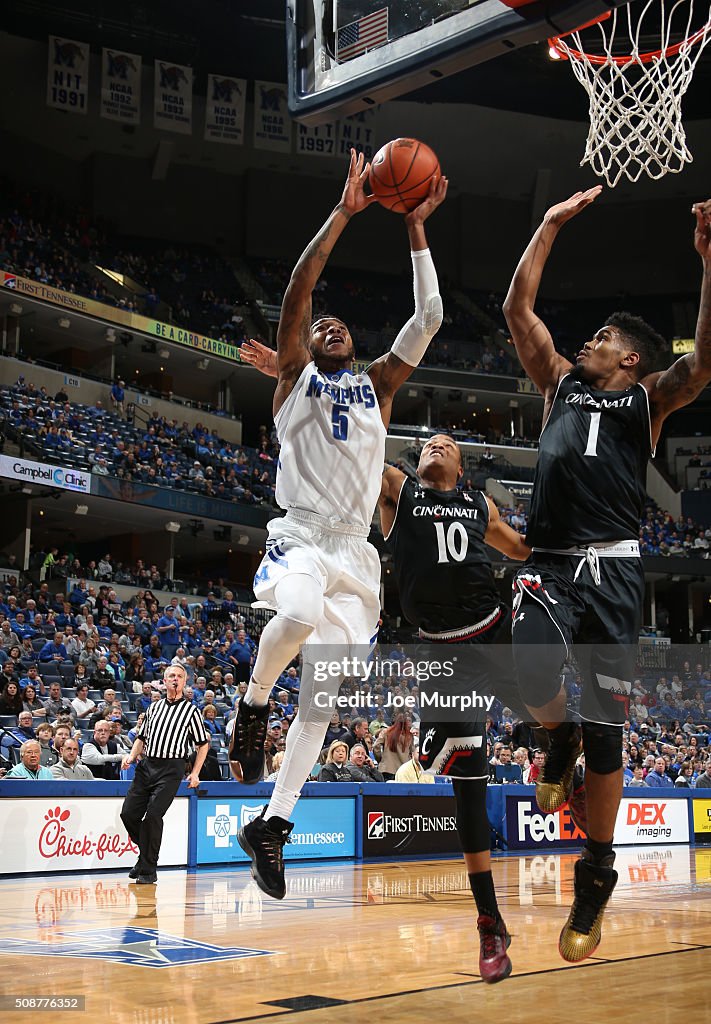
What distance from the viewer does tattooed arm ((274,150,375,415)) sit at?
5164mm

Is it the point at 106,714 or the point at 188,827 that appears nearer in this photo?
the point at 188,827

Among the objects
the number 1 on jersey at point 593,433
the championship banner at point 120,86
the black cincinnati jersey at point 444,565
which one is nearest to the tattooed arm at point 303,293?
the black cincinnati jersey at point 444,565

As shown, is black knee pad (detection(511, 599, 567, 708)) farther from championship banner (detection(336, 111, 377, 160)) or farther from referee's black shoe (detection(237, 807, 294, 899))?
championship banner (detection(336, 111, 377, 160))

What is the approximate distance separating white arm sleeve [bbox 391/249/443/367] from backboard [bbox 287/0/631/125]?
1.47 metres

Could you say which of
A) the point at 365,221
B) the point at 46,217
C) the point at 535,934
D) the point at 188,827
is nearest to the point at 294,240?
the point at 365,221

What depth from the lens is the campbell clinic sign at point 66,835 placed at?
1175 cm

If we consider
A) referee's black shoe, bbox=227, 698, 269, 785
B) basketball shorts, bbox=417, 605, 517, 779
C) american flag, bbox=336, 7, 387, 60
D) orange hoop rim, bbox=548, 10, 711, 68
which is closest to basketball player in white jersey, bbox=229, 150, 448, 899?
referee's black shoe, bbox=227, 698, 269, 785

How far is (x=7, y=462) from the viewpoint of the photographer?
2494 centimetres

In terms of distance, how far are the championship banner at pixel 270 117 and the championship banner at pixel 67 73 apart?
19.4 ft

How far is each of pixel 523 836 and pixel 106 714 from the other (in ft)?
21.9

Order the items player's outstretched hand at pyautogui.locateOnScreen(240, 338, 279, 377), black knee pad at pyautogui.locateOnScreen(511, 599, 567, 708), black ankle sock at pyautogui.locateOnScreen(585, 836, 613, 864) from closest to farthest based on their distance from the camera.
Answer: black knee pad at pyautogui.locateOnScreen(511, 599, 567, 708) < black ankle sock at pyautogui.locateOnScreen(585, 836, 613, 864) < player's outstretched hand at pyautogui.locateOnScreen(240, 338, 279, 377)

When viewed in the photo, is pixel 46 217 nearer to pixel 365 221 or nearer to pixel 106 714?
pixel 365 221

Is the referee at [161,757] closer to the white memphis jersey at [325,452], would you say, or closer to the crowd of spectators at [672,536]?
the white memphis jersey at [325,452]

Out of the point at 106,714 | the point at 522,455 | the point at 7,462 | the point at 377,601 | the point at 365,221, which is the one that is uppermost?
the point at 365,221
